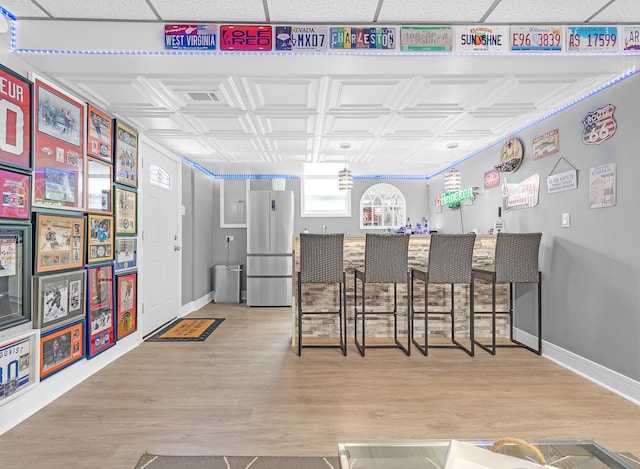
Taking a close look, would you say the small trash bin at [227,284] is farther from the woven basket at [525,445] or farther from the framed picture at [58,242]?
the woven basket at [525,445]

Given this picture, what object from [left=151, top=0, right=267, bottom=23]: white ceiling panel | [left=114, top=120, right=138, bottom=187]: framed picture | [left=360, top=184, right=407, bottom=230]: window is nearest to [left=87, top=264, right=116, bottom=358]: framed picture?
[left=114, top=120, right=138, bottom=187]: framed picture

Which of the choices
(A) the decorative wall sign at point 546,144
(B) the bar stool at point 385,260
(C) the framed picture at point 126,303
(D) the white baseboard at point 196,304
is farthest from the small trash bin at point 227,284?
(A) the decorative wall sign at point 546,144

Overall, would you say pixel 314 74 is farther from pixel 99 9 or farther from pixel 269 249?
pixel 269 249

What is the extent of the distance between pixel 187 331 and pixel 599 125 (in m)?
4.74

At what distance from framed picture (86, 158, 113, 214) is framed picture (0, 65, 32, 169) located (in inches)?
26.8

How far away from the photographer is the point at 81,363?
290 cm

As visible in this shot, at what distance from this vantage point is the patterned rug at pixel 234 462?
1.78 metres

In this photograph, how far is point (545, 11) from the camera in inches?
90.4

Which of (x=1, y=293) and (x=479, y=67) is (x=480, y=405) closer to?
(x=479, y=67)

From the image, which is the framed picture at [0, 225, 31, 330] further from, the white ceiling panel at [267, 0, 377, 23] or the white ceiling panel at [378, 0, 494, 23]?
the white ceiling panel at [378, 0, 494, 23]

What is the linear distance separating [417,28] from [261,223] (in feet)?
13.5

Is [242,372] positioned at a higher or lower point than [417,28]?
lower

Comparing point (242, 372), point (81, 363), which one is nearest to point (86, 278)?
point (81, 363)

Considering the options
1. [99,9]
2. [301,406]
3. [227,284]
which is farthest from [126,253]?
[227,284]
